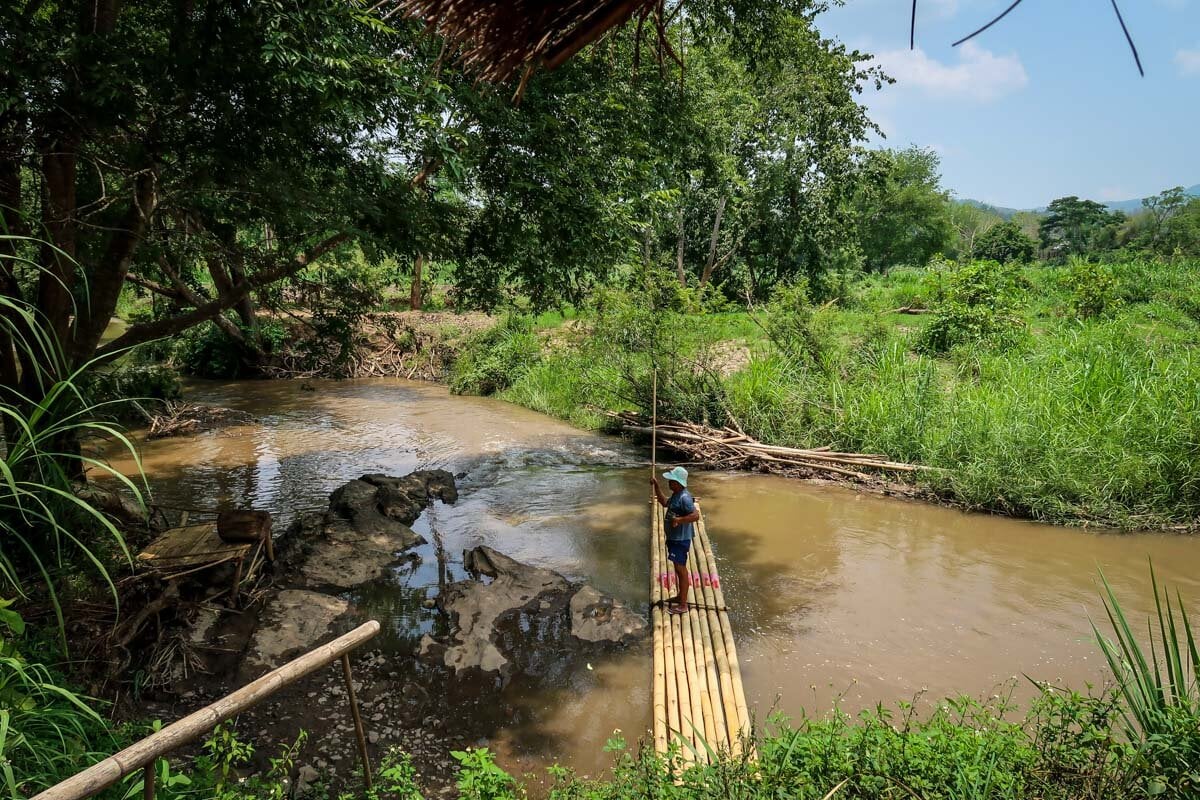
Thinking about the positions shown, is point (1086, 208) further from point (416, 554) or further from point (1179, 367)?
point (416, 554)

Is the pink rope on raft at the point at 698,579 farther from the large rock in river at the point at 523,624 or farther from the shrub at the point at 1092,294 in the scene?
the shrub at the point at 1092,294

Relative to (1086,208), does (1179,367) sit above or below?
below

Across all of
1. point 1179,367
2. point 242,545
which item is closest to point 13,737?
point 242,545

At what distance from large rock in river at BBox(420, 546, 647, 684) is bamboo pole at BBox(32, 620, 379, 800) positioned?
2.35 metres

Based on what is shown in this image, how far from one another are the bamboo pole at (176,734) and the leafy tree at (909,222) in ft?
124

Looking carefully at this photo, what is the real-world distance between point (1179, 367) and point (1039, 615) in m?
4.53

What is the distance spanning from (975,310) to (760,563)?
7.01m

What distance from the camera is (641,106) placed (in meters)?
6.30

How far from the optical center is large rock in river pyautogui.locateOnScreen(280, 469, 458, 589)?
18.2ft

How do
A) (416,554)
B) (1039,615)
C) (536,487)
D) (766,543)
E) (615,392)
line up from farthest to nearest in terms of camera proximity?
(615,392) → (536,487) → (766,543) → (416,554) → (1039,615)

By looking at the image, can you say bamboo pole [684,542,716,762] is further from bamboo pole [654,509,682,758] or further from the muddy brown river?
the muddy brown river

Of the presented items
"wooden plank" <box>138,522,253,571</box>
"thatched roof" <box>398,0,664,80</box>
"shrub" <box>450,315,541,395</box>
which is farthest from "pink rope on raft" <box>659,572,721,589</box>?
"shrub" <box>450,315,541,395</box>

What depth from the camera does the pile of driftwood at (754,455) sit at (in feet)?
26.2

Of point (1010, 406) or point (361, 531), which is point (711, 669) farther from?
point (1010, 406)
